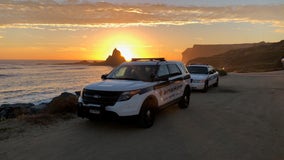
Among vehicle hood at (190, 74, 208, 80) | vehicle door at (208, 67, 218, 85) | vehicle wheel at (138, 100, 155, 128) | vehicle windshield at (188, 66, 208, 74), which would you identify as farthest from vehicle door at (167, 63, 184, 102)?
vehicle door at (208, 67, 218, 85)

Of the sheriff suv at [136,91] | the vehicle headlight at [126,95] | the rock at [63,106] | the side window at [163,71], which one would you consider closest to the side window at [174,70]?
the sheriff suv at [136,91]

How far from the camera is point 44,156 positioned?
5.60 meters

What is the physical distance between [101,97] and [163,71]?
266 centimetres

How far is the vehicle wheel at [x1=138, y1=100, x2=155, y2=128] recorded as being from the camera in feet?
24.7

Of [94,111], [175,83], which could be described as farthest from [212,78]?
[94,111]

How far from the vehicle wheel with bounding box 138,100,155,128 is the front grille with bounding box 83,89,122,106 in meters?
0.86

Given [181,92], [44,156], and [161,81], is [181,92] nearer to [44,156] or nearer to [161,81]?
[161,81]

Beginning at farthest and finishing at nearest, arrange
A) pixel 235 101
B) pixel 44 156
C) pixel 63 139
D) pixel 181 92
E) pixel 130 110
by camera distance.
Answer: pixel 235 101, pixel 181 92, pixel 130 110, pixel 63 139, pixel 44 156

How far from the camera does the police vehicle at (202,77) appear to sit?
16297 mm

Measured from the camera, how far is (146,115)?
7738mm

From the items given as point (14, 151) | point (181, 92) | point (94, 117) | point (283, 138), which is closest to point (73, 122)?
point (94, 117)

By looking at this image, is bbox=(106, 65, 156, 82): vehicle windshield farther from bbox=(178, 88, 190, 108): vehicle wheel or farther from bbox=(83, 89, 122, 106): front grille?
bbox=(178, 88, 190, 108): vehicle wheel

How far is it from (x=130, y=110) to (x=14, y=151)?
289 cm

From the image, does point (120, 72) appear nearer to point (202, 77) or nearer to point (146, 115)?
point (146, 115)
